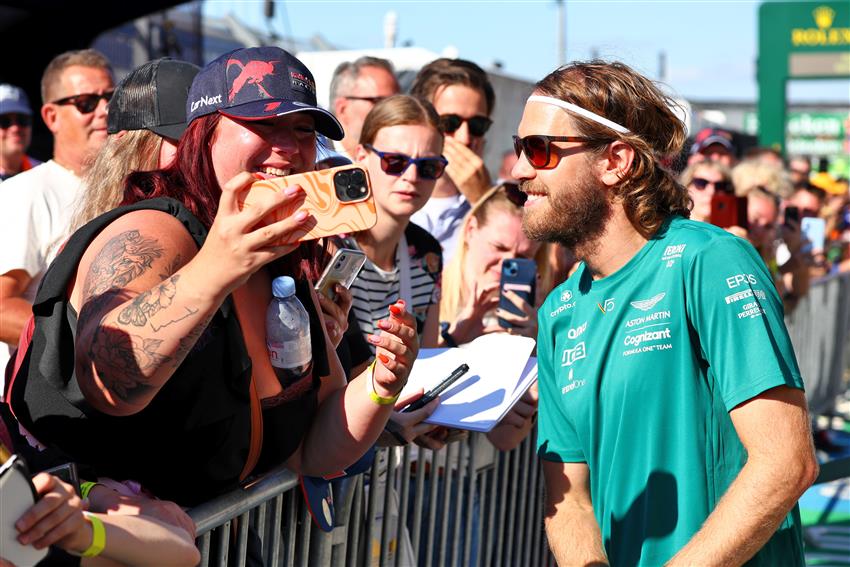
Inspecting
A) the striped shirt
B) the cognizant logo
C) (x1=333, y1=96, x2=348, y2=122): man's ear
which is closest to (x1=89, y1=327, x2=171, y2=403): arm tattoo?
the cognizant logo

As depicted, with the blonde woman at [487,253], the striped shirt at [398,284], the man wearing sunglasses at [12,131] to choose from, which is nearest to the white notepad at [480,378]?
the striped shirt at [398,284]

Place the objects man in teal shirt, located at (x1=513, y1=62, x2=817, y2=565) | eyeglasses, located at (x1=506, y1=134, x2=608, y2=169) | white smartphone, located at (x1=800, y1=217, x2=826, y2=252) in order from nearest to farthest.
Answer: man in teal shirt, located at (x1=513, y1=62, x2=817, y2=565) → eyeglasses, located at (x1=506, y1=134, x2=608, y2=169) → white smartphone, located at (x1=800, y1=217, x2=826, y2=252)

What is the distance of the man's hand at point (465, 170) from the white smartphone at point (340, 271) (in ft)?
9.41

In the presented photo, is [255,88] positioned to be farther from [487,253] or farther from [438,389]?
[487,253]

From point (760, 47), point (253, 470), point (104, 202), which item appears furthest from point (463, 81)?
point (760, 47)

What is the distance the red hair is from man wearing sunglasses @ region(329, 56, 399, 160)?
324 cm

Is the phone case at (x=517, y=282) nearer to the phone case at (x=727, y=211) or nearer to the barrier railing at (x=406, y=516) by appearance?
the barrier railing at (x=406, y=516)

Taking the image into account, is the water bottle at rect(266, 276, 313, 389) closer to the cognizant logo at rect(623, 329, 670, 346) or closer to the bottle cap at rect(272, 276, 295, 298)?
the bottle cap at rect(272, 276, 295, 298)

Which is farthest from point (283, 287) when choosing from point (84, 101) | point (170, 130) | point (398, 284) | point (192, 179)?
point (84, 101)

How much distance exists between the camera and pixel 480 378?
11.5 ft

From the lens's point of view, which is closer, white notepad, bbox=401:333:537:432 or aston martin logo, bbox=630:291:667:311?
aston martin logo, bbox=630:291:667:311

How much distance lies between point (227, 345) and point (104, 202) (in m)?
0.81

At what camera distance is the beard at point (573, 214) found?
296 cm

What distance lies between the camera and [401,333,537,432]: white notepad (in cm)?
328
